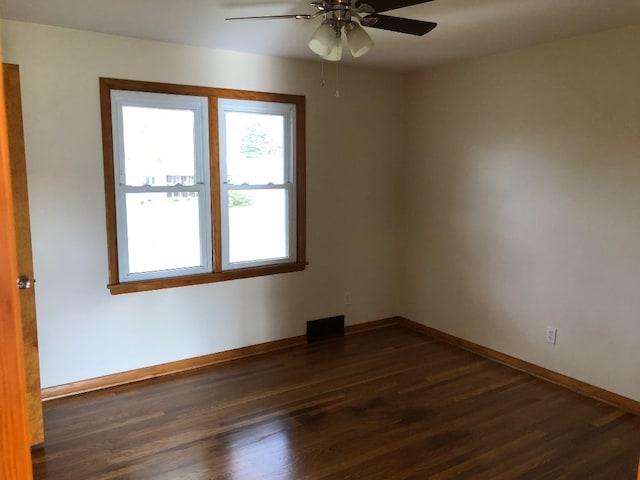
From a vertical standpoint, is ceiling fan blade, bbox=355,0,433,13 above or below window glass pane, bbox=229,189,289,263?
above

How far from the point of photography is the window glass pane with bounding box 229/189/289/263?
3.80 metres

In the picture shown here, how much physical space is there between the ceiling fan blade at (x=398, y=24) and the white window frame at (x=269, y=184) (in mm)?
1540

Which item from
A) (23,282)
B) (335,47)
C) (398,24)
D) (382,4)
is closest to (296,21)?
(335,47)

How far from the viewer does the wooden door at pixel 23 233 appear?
2439 millimetres

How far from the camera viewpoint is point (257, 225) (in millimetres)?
3920

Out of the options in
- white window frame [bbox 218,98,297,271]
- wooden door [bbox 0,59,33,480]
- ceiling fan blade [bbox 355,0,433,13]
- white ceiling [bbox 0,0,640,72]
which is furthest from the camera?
white window frame [bbox 218,98,297,271]

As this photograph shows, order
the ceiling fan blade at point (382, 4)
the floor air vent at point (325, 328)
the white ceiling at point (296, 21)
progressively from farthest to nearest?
the floor air vent at point (325, 328) < the white ceiling at point (296, 21) < the ceiling fan blade at point (382, 4)

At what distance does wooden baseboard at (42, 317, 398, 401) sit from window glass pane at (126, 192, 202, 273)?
0.73m

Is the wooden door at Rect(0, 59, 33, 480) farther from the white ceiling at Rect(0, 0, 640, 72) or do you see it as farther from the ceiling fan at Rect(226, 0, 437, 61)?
the white ceiling at Rect(0, 0, 640, 72)

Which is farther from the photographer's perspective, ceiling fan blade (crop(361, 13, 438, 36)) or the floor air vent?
the floor air vent

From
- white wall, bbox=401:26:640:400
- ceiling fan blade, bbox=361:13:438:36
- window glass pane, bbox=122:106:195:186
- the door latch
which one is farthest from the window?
ceiling fan blade, bbox=361:13:438:36

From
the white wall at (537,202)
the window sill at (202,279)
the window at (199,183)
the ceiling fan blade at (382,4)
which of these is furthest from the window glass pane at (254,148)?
the ceiling fan blade at (382,4)

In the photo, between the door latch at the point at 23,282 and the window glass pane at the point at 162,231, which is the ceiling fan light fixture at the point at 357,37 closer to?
the window glass pane at the point at 162,231

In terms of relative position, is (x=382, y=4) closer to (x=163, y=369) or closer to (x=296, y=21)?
(x=296, y=21)
